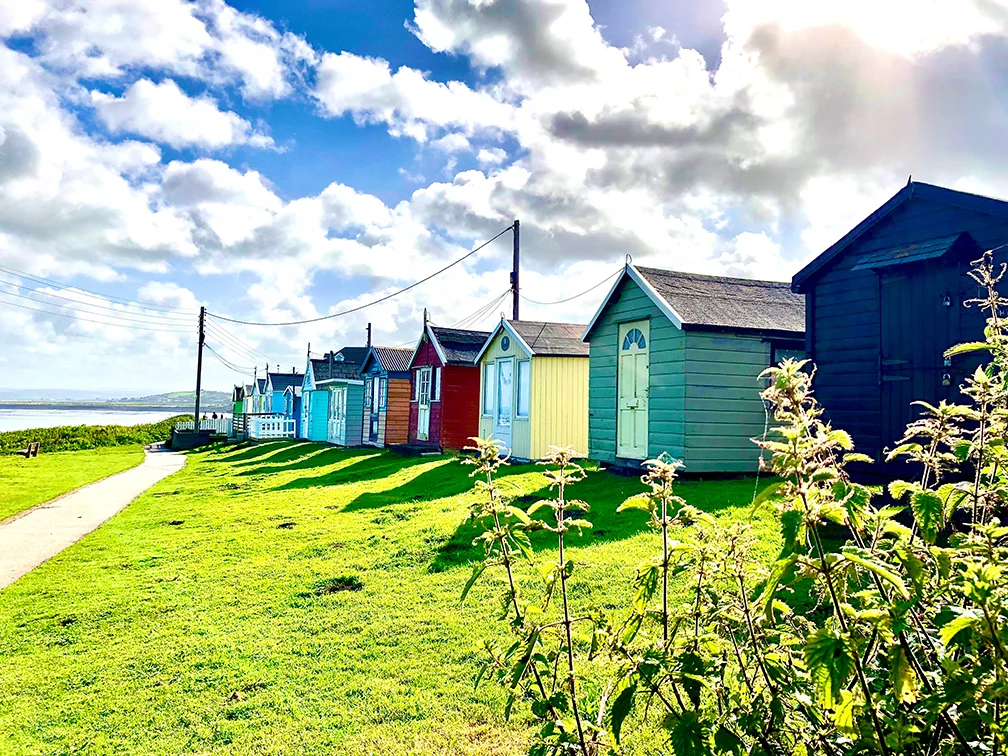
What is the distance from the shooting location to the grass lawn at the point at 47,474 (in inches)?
667

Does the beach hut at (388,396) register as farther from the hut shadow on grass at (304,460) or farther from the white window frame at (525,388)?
the white window frame at (525,388)

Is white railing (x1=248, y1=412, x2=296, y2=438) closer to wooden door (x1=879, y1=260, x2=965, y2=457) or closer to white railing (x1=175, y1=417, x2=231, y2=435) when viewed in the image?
white railing (x1=175, y1=417, x2=231, y2=435)

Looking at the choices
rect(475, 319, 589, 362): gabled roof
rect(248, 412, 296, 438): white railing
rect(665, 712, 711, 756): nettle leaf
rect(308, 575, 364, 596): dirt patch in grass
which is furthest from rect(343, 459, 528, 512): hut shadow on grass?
rect(248, 412, 296, 438): white railing

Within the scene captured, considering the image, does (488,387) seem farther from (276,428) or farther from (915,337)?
(276,428)

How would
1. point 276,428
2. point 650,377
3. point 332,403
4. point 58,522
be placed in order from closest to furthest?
point 58,522
point 650,377
point 332,403
point 276,428

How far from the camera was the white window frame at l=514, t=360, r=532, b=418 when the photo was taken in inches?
765

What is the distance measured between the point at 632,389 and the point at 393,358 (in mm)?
16968

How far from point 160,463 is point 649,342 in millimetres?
23894

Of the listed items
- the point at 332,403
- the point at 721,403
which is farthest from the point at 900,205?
the point at 332,403

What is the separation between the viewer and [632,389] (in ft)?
47.9

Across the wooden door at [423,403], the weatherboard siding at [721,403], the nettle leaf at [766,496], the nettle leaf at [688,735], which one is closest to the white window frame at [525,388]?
the wooden door at [423,403]

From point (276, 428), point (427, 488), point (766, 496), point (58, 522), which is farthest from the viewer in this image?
point (276, 428)

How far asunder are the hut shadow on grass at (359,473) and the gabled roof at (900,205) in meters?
11.5

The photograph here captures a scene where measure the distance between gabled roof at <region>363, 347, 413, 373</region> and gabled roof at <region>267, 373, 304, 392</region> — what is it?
23.3m
